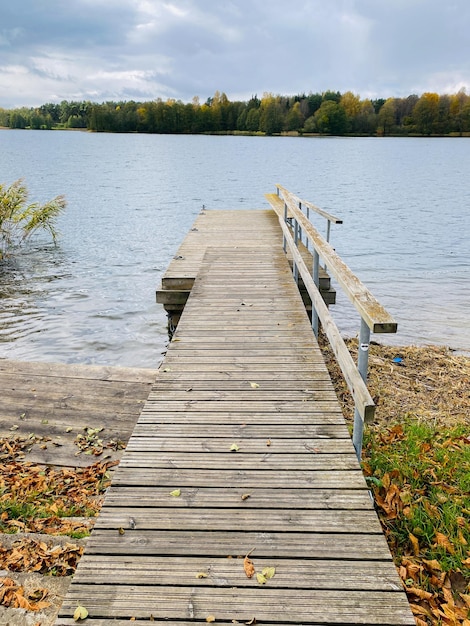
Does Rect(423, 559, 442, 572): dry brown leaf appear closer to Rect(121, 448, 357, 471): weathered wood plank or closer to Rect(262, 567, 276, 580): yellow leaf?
Rect(121, 448, 357, 471): weathered wood plank

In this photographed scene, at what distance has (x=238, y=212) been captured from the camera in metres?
15.1

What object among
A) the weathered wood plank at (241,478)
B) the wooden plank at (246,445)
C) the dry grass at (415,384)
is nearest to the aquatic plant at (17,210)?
the dry grass at (415,384)

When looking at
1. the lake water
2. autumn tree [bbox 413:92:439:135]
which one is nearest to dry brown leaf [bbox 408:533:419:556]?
the lake water

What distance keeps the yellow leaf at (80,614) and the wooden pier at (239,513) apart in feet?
0.10

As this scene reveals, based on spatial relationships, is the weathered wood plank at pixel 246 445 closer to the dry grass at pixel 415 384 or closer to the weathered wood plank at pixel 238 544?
the weathered wood plank at pixel 238 544

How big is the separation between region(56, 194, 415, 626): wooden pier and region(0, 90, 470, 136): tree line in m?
110

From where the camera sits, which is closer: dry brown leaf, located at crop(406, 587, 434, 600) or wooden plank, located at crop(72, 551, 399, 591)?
wooden plank, located at crop(72, 551, 399, 591)

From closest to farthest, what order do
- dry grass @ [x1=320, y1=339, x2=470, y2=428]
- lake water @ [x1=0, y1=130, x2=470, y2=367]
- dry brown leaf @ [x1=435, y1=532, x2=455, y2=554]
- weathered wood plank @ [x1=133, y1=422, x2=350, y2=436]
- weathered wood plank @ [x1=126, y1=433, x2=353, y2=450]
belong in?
dry brown leaf @ [x1=435, y1=532, x2=455, y2=554] → weathered wood plank @ [x1=126, y1=433, x2=353, y2=450] → weathered wood plank @ [x1=133, y1=422, x2=350, y2=436] → dry grass @ [x1=320, y1=339, x2=470, y2=428] → lake water @ [x1=0, y1=130, x2=470, y2=367]

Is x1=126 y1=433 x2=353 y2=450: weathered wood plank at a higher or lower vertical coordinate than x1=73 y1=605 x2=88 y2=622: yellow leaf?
lower

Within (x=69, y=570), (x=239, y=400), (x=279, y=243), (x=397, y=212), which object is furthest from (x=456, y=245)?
(x=69, y=570)

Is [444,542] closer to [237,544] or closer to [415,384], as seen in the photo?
[237,544]

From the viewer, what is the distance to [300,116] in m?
109

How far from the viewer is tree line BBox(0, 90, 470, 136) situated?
104 meters

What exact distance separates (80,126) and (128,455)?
151 metres
